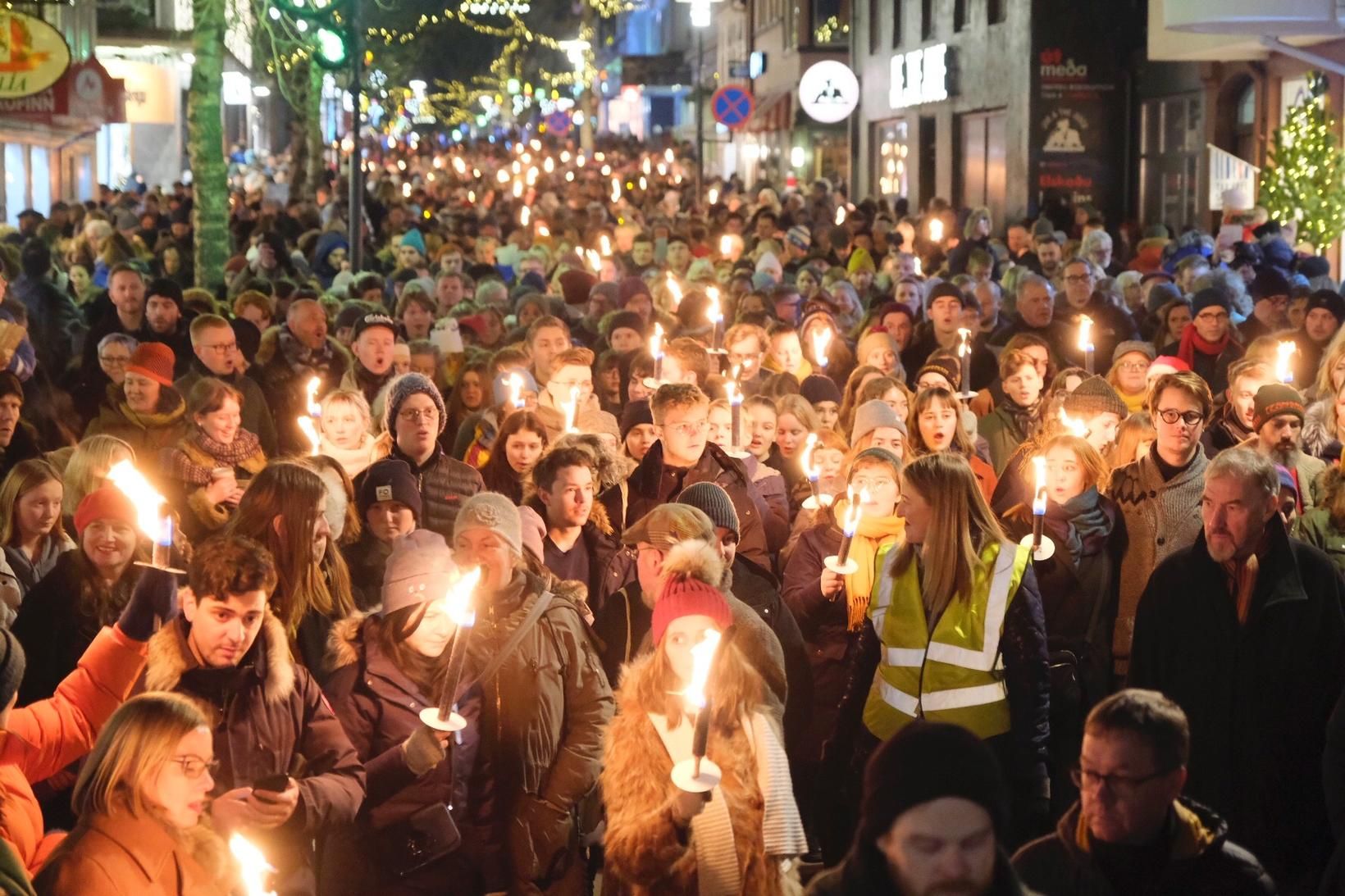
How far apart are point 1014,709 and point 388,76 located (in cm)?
6141

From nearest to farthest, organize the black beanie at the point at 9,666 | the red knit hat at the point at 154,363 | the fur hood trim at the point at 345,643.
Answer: the black beanie at the point at 9,666 → the fur hood trim at the point at 345,643 → the red knit hat at the point at 154,363

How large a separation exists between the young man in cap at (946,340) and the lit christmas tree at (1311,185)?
7.10 meters

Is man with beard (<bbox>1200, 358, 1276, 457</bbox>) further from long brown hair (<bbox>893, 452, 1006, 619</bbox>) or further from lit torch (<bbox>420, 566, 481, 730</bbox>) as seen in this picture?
lit torch (<bbox>420, 566, 481, 730</bbox>)

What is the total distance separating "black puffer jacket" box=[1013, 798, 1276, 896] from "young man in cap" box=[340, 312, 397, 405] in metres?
7.37

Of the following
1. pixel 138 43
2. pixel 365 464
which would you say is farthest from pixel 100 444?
pixel 138 43

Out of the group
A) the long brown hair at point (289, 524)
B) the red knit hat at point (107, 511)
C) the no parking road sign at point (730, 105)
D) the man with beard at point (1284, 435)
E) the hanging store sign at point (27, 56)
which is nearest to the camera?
the long brown hair at point (289, 524)

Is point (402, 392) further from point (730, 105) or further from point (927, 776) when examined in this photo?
point (730, 105)

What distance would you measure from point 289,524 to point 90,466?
1.91 metres

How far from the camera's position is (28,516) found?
735 cm

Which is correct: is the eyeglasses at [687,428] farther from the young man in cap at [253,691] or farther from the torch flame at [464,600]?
the young man in cap at [253,691]

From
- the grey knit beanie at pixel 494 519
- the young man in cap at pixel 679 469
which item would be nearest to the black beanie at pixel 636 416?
the young man in cap at pixel 679 469

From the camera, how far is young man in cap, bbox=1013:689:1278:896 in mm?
4164

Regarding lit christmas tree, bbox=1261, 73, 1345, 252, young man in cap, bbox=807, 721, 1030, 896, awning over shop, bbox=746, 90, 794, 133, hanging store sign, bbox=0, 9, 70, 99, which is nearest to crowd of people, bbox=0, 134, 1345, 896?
young man in cap, bbox=807, 721, 1030, 896

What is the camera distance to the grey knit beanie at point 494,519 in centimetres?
627
